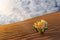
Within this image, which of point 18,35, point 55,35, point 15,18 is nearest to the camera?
point 55,35

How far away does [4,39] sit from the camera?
1427 millimetres

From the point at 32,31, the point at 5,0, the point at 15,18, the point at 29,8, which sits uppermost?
the point at 5,0

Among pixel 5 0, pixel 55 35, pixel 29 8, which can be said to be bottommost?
pixel 55 35

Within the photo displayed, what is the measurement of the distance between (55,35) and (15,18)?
1260mm

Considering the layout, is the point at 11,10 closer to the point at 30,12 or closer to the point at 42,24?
the point at 30,12

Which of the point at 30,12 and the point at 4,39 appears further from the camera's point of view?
the point at 30,12

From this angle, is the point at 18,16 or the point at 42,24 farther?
the point at 18,16

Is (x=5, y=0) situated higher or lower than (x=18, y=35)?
higher

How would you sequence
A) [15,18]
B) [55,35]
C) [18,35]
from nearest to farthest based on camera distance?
[55,35] < [18,35] < [15,18]

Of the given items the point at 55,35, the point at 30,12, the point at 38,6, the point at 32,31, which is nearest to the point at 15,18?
the point at 30,12

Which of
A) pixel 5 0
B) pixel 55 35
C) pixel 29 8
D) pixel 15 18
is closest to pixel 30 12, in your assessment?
pixel 29 8

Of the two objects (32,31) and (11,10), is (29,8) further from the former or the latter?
(32,31)

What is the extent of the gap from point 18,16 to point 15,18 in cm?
6

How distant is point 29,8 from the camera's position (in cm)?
262
